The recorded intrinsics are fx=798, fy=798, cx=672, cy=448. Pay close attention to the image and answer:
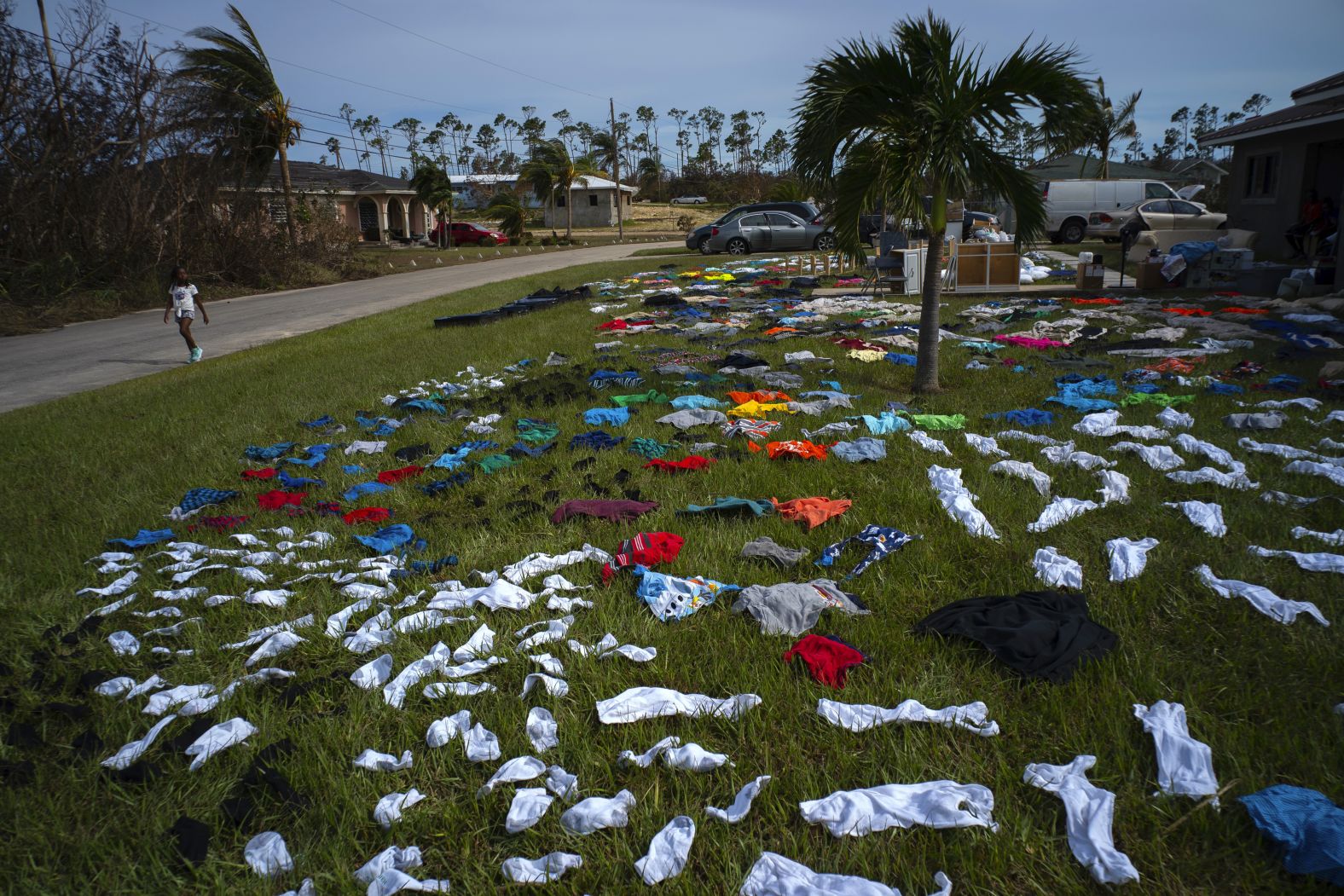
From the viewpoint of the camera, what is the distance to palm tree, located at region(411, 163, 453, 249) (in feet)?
144

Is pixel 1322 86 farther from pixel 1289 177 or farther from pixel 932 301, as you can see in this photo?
pixel 932 301

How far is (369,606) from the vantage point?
3.54 meters

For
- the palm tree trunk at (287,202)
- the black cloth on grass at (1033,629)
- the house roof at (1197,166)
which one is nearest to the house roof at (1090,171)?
the house roof at (1197,166)

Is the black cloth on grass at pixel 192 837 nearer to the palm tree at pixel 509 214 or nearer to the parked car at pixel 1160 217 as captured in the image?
the parked car at pixel 1160 217

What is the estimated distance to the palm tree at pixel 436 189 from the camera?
1726 inches

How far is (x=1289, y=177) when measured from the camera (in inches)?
746

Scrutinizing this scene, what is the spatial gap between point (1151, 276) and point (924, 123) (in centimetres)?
1003

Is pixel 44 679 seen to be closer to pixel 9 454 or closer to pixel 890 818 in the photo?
pixel 890 818

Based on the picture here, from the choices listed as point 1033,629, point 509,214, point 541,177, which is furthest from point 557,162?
point 1033,629

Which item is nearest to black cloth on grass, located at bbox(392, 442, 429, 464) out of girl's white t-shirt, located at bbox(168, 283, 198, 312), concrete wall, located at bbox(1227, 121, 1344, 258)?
girl's white t-shirt, located at bbox(168, 283, 198, 312)

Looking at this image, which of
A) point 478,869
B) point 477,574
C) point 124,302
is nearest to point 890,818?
point 478,869

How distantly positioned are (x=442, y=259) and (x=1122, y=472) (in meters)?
33.4

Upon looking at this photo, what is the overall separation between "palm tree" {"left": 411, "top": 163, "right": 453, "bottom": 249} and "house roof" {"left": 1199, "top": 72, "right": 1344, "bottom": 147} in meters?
35.6

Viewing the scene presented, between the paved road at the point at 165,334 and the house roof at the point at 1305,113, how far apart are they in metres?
18.7
